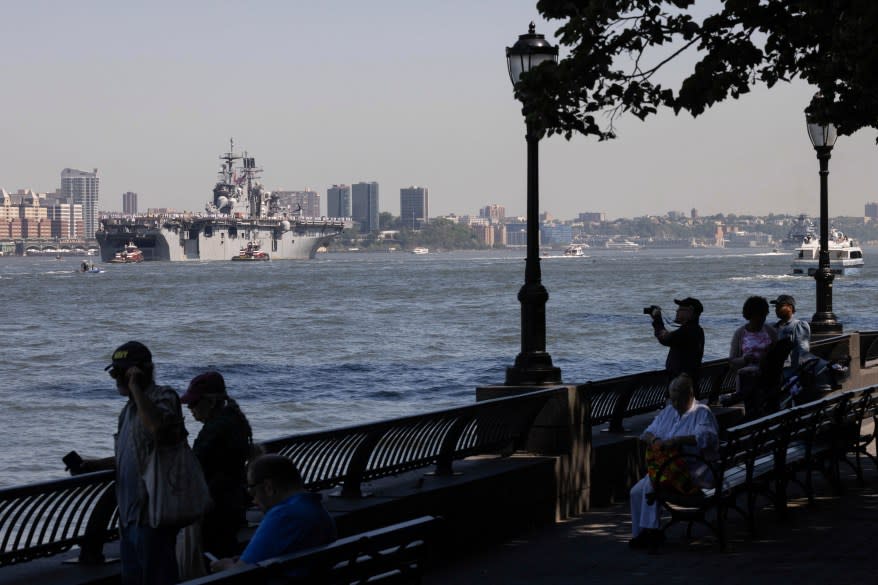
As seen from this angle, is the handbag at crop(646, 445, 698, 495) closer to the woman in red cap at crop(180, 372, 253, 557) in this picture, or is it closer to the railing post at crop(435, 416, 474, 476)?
the railing post at crop(435, 416, 474, 476)

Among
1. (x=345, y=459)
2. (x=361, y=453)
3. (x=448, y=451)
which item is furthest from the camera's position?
(x=448, y=451)

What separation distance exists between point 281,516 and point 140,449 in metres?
1.07

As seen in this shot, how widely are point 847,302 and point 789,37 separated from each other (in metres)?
89.2

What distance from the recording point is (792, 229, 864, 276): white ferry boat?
15666 cm

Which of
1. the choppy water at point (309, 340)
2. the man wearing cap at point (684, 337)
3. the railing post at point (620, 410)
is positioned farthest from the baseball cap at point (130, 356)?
the choppy water at point (309, 340)

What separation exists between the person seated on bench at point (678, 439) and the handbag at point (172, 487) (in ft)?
13.8

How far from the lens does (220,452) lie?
7.38 m

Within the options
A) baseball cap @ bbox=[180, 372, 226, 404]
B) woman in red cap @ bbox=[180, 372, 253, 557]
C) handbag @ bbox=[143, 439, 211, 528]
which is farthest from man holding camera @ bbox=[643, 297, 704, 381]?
handbag @ bbox=[143, 439, 211, 528]

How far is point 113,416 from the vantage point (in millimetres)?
39031

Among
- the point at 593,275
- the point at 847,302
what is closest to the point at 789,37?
the point at 847,302

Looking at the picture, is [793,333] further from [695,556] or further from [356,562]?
[356,562]

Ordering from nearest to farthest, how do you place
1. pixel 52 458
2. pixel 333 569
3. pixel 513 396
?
1. pixel 333 569
2. pixel 513 396
3. pixel 52 458

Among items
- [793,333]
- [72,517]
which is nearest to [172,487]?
[72,517]

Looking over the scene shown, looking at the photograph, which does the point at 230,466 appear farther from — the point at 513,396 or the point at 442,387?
the point at 442,387
